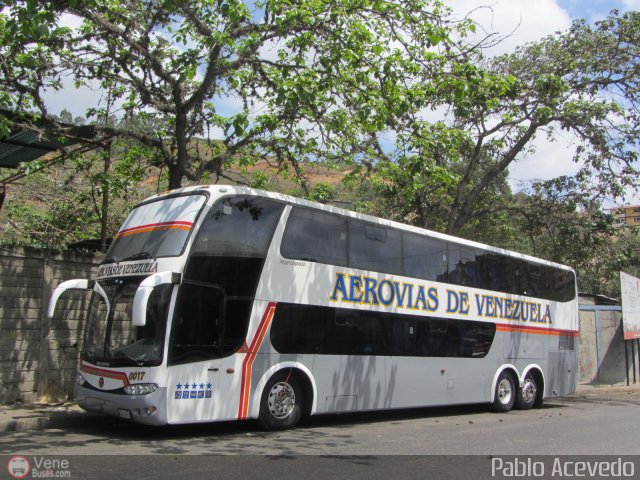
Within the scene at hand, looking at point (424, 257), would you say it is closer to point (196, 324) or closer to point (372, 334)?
point (372, 334)

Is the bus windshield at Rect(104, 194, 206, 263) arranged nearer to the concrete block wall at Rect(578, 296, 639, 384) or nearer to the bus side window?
the bus side window

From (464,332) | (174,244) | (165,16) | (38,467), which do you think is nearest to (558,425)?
(464,332)

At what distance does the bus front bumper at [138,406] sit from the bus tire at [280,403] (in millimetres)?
1683

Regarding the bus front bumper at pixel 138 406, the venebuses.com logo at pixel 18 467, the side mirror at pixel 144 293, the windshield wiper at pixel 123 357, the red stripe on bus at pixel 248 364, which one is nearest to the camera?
the venebuses.com logo at pixel 18 467

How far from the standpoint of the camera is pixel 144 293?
720 cm

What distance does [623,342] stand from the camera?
2355cm

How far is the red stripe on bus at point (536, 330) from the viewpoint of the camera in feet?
43.7

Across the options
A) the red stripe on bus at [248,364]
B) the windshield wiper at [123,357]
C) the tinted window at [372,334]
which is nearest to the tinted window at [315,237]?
the tinted window at [372,334]

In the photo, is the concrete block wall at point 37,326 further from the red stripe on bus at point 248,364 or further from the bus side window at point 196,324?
the red stripe on bus at point 248,364

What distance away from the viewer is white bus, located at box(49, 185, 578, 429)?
7895 mm

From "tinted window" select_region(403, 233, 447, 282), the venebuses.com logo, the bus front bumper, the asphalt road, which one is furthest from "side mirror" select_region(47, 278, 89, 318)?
"tinted window" select_region(403, 233, 447, 282)

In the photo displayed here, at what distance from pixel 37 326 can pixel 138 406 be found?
376 centimetres

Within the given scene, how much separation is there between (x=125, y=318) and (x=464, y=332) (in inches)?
282

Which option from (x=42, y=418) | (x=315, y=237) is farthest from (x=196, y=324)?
(x=42, y=418)
